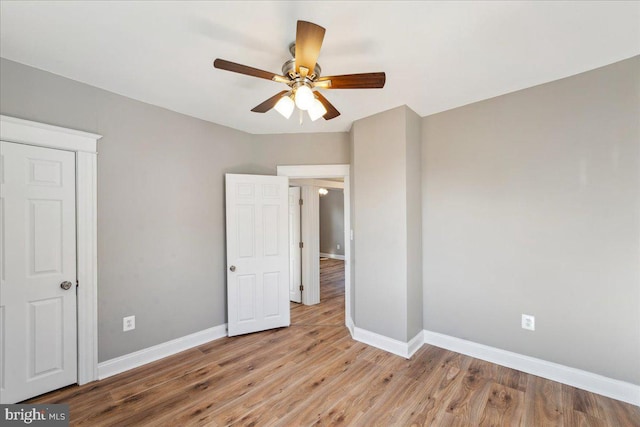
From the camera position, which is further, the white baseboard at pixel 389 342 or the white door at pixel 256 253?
the white door at pixel 256 253

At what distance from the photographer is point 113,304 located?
2.41 meters

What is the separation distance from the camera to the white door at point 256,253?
3.19m

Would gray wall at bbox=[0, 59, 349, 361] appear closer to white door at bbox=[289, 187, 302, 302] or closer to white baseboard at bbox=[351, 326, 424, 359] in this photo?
white door at bbox=[289, 187, 302, 302]

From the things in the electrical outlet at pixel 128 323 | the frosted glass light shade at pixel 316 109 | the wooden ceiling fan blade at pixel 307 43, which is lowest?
the electrical outlet at pixel 128 323

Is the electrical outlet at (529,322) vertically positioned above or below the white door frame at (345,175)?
below

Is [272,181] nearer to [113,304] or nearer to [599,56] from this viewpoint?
[113,304]

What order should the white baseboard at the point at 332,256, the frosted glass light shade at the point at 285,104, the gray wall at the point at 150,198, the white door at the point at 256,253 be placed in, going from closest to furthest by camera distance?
1. the frosted glass light shade at the point at 285,104
2. the gray wall at the point at 150,198
3. the white door at the point at 256,253
4. the white baseboard at the point at 332,256

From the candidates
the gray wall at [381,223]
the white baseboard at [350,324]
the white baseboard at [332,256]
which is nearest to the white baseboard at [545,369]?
the gray wall at [381,223]

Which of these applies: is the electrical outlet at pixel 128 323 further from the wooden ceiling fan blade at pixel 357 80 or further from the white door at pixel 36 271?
the wooden ceiling fan blade at pixel 357 80

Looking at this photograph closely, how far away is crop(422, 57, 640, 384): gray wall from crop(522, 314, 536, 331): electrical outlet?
45mm

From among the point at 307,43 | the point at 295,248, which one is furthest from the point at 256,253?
the point at 307,43

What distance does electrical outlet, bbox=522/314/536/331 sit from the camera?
2.38m

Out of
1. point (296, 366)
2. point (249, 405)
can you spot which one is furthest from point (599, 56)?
point (249, 405)

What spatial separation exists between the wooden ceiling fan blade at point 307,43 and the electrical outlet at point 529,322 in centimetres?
274
